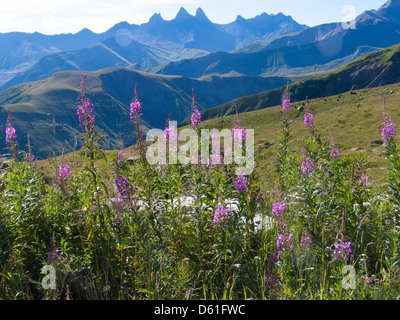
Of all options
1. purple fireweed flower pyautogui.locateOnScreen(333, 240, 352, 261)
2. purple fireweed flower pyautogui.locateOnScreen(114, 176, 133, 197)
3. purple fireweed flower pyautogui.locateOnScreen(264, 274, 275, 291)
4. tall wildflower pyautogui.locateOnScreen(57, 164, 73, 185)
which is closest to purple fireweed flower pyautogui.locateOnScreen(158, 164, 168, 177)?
purple fireweed flower pyautogui.locateOnScreen(114, 176, 133, 197)

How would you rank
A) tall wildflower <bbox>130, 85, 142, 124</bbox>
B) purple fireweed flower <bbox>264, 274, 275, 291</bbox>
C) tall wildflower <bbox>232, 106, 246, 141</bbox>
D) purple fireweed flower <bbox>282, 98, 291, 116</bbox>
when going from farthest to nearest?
purple fireweed flower <bbox>282, 98, 291, 116</bbox> → tall wildflower <bbox>232, 106, 246, 141</bbox> → tall wildflower <bbox>130, 85, 142, 124</bbox> → purple fireweed flower <bbox>264, 274, 275, 291</bbox>

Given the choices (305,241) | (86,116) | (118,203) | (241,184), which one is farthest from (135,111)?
(305,241)

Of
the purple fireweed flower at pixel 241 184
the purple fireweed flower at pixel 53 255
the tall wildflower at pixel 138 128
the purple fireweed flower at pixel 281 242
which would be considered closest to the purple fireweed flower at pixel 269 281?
the purple fireweed flower at pixel 281 242

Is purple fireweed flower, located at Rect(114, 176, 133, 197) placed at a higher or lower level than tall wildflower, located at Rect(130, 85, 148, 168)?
lower

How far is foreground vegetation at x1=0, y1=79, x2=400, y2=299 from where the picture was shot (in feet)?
13.9

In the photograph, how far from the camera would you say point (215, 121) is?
120 m

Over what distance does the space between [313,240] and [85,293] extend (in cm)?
385

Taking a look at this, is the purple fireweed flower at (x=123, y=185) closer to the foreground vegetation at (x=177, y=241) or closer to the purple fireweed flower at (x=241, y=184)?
the foreground vegetation at (x=177, y=241)

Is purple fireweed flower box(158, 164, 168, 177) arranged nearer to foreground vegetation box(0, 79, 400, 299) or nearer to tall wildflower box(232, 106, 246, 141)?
foreground vegetation box(0, 79, 400, 299)

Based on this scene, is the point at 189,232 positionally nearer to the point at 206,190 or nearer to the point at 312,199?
the point at 206,190

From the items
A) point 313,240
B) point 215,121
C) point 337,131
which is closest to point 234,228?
point 313,240

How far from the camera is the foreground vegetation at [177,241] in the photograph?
4246mm

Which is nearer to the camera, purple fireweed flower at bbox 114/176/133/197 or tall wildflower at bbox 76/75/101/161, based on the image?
purple fireweed flower at bbox 114/176/133/197

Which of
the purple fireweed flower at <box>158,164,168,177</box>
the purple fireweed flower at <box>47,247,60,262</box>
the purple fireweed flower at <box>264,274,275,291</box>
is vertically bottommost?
the purple fireweed flower at <box>264,274,275,291</box>
